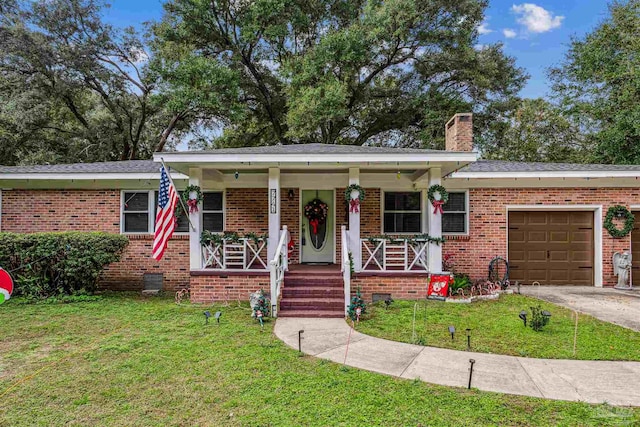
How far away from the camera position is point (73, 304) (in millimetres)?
7516

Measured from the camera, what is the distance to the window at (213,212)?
31.4 ft

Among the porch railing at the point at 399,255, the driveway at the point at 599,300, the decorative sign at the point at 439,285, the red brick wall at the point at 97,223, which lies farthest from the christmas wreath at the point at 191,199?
the driveway at the point at 599,300

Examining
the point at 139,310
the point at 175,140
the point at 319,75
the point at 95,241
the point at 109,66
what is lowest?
the point at 139,310

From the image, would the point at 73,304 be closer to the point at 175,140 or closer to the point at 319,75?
the point at 319,75

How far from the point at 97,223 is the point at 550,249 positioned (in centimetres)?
1237

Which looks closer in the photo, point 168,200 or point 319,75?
point 168,200

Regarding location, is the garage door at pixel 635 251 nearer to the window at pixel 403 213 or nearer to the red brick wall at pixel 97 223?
the window at pixel 403 213

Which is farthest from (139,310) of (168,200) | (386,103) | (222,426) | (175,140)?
(175,140)

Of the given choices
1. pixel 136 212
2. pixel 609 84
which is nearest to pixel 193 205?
pixel 136 212

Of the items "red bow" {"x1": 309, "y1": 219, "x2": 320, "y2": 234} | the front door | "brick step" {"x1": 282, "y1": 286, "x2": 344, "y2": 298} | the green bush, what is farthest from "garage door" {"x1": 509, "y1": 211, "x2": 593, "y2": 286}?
the green bush

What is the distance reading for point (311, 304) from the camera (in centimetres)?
681

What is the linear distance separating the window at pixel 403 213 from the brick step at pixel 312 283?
2.85m

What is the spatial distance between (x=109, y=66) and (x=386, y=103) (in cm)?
1446

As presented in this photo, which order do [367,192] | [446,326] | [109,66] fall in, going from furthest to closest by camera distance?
1. [109,66]
2. [367,192]
3. [446,326]
